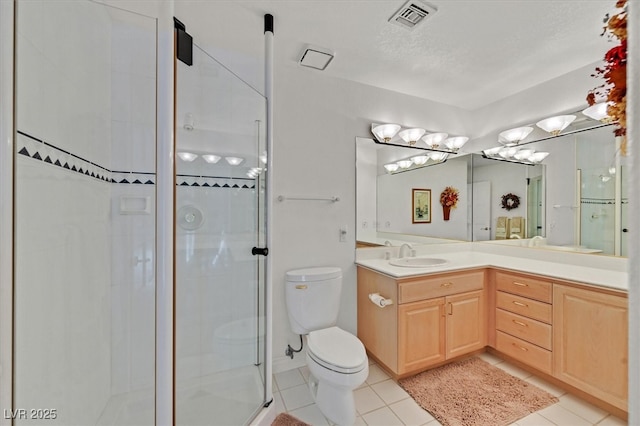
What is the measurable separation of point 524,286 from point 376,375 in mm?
1276

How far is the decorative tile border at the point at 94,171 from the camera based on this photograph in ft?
2.89

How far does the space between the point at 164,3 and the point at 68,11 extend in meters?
0.60

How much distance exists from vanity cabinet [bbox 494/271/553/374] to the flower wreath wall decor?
2.81ft

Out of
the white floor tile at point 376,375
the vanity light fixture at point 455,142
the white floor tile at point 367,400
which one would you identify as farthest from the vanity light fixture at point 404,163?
the white floor tile at point 367,400

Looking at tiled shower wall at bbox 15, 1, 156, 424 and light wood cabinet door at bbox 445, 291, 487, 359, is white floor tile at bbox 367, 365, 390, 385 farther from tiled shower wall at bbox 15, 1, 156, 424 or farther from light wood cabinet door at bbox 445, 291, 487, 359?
tiled shower wall at bbox 15, 1, 156, 424

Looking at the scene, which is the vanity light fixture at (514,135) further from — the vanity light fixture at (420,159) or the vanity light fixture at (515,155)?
the vanity light fixture at (420,159)

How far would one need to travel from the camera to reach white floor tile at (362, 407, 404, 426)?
158 centimetres

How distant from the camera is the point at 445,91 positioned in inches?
101

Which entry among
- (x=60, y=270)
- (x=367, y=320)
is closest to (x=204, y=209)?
(x=60, y=270)

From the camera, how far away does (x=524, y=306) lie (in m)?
2.00

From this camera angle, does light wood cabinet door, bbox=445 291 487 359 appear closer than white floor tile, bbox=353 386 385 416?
No

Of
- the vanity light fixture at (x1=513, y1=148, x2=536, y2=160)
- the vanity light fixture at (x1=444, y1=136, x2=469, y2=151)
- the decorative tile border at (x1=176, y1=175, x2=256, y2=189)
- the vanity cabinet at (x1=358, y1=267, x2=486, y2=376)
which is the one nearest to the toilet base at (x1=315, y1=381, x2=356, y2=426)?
the vanity cabinet at (x1=358, y1=267, x2=486, y2=376)

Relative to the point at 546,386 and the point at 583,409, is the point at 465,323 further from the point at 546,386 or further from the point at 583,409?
the point at 583,409

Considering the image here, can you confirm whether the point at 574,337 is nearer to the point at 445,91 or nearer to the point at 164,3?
the point at 445,91
